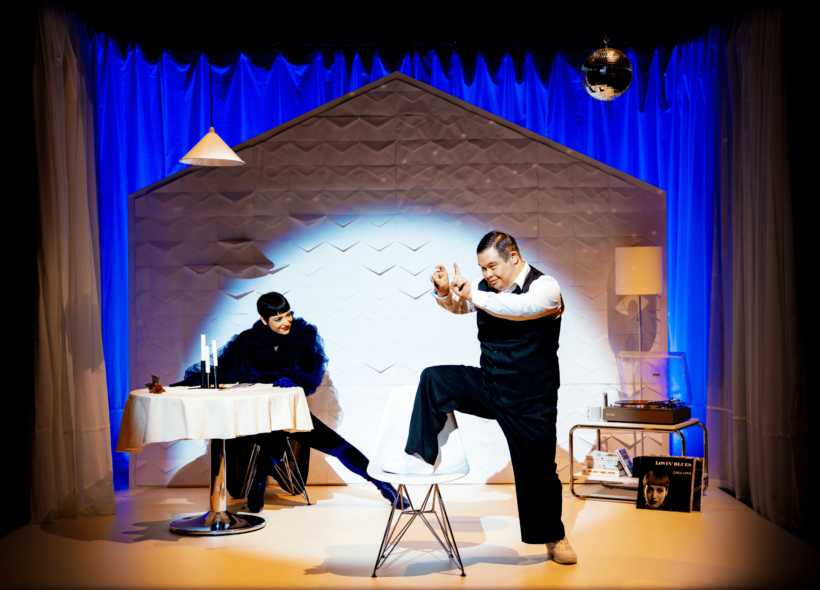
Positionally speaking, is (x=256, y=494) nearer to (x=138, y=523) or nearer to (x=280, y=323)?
(x=138, y=523)

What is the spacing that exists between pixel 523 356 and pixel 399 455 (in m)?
0.79

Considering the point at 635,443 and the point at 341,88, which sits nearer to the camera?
the point at 635,443

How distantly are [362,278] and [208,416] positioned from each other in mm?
1849

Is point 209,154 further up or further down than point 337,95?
further down

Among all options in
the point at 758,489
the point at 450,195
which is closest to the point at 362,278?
the point at 450,195

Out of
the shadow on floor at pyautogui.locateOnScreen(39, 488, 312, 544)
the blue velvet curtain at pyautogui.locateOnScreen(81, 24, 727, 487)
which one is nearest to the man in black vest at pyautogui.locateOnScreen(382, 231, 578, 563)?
the shadow on floor at pyautogui.locateOnScreen(39, 488, 312, 544)

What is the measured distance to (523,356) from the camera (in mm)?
3498

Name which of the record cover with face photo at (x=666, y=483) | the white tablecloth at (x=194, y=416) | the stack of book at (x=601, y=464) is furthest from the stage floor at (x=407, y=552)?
the white tablecloth at (x=194, y=416)

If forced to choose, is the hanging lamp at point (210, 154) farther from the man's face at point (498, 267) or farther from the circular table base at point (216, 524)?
the circular table base at point (216, 524)

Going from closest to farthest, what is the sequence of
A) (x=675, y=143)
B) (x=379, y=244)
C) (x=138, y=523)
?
(x=138, y=523) < (x=379, y=244) < (x=675, y=143)

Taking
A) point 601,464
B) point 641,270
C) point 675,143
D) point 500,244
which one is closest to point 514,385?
point 500,244

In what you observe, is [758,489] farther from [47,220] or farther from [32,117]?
[32,117]

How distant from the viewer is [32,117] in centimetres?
455

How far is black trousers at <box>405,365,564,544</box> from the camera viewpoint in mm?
3465
